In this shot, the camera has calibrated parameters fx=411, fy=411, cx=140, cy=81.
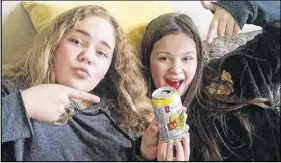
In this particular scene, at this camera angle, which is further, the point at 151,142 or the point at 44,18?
the point at 44,18

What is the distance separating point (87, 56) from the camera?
0.87 meters

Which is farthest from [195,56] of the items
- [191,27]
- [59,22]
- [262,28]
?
[59,22]

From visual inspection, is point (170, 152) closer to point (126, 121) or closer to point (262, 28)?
point (126, 121)

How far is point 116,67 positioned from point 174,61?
0.43 feet

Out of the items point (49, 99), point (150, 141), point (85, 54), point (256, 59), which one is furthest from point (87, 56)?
point (256, 59)

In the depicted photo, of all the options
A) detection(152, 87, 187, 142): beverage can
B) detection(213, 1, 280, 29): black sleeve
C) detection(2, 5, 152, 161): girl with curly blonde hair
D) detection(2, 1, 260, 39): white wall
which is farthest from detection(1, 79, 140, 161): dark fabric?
detection(213, 1, 280, 29): black sleeve

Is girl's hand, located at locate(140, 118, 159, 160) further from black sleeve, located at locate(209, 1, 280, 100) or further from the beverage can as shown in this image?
black sleeve, located at locate(209, 1, 280, 100)

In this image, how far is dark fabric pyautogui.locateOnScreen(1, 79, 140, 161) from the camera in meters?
0.81

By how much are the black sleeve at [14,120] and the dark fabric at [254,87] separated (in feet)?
1.17

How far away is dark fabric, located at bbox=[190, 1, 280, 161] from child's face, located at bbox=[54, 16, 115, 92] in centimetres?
24

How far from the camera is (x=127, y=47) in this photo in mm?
920

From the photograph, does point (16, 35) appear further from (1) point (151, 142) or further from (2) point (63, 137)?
(1) point (151, 142)

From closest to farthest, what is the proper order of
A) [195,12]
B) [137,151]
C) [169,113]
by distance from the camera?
[169,113] < [137,151] < [195,12]

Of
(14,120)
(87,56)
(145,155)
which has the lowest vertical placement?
(145,155)
